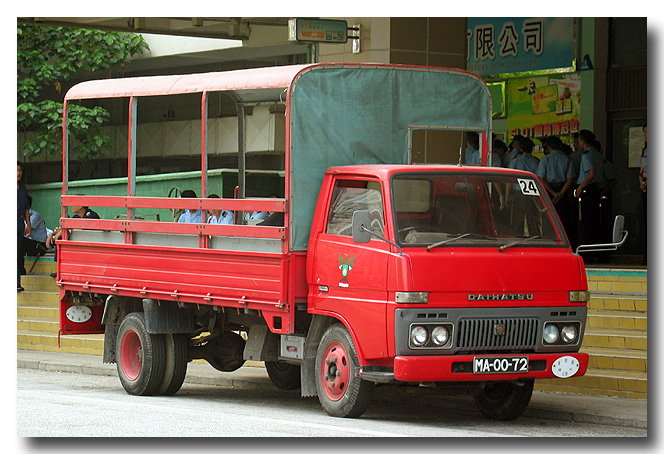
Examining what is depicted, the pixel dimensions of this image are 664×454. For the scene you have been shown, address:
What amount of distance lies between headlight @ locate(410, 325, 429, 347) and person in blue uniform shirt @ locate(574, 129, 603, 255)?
811cm

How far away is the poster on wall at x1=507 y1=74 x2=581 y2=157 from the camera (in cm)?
2064

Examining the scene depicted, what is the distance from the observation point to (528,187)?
36.0 ft

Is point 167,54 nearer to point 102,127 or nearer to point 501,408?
point 102,127

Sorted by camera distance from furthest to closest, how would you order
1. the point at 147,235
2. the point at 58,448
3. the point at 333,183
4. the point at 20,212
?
the point at 20,212 → the point at 147,235 → the point at 333,183 → the point at 58,448

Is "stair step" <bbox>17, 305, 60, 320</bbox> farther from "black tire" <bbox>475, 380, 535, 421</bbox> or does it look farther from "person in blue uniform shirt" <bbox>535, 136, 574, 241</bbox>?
"black tire" <bbox>475, 380, 535, 421</bbox>

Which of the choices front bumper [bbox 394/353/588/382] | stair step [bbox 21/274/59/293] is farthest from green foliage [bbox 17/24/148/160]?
front bumper [bbox 394/353/588/382]

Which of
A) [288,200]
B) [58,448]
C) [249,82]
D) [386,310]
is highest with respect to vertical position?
[249,82]

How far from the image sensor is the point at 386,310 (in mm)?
10086

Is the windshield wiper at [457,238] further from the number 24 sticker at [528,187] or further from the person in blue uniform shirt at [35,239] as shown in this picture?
the person in blue uniform shirt at [35,239]

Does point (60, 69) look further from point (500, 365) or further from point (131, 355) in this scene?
point (500, 365)

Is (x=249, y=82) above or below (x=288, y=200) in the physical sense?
above

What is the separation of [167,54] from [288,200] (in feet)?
52.0

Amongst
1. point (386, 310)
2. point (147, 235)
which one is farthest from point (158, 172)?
point (386, 310)

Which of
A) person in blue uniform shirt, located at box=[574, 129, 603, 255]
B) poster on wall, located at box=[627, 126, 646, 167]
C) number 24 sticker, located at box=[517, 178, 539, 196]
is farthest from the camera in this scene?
poster on wall, located at box=[627, 126, 646, 167]
